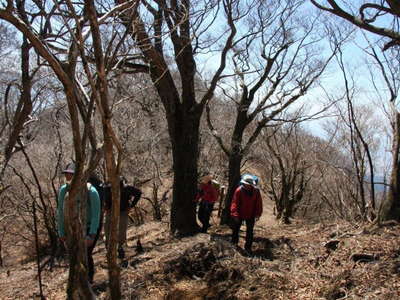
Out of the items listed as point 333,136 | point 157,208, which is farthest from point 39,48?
point 157,208

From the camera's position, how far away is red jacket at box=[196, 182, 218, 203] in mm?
8477

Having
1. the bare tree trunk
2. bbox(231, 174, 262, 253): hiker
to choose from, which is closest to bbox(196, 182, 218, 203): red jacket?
bbox(231, 174, 262, 253): hiker

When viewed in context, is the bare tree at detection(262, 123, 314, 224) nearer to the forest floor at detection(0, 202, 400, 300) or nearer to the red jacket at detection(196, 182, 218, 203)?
the red jacket at detection(196, 182, 218, 203)

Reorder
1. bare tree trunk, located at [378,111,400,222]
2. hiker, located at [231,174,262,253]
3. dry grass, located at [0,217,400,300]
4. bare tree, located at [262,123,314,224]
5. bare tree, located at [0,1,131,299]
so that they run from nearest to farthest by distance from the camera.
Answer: bare tree, located at [0,1,131,299] < dry grass, located at [0,217,400,300] < bare tree trunk, located at [378,111,400,222] < hiker, located at [231,174,262,253] < bare tree, located at [262,123,314,224]

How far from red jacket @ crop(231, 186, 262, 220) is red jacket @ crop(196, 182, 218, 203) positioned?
1.52 m

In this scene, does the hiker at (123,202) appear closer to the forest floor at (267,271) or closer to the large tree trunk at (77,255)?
the forest floor at (267,271)

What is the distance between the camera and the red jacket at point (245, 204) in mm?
6953

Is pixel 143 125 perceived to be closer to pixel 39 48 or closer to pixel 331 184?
pixel 331 184

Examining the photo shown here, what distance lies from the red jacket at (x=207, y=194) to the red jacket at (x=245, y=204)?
59.9 inches

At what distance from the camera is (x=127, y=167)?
50.6 ft

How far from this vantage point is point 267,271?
5.81 meters

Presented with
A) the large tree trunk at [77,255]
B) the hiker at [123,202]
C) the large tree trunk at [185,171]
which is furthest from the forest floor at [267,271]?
the large tree trunk at [77,255]

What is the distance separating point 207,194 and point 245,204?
65.0 inches

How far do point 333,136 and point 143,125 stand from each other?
7.45 m
